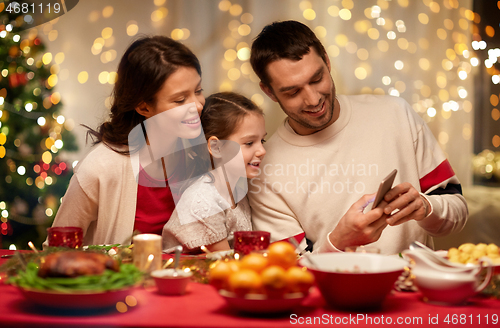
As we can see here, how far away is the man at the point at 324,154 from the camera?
6.35 feet

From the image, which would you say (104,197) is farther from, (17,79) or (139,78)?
(17,79)

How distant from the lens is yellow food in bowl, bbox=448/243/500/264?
107 centimetres

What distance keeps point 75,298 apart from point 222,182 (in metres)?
1.23

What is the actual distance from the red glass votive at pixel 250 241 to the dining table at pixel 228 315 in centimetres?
28

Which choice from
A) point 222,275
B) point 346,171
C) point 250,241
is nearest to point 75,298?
point 222,275

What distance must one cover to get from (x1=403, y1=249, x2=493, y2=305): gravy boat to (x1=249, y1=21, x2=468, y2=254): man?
949 millimetres

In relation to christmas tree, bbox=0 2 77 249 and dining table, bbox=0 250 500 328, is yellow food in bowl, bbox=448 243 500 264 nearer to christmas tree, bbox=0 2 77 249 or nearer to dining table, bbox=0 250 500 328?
dining table, bbox=0 250 500 328

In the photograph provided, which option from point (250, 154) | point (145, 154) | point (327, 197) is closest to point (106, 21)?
point (145, 154)

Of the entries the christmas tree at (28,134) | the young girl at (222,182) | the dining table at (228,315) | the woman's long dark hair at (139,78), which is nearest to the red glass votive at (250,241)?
the dining table at (228,315)

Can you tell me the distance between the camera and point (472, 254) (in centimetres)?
108

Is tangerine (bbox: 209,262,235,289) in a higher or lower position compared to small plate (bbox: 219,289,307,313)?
higher

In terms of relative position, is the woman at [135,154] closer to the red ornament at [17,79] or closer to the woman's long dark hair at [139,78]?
A: the woman's long dark hair at [139,78]

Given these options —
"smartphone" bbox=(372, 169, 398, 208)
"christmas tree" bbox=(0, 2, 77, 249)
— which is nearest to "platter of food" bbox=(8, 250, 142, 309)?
"smartphone" bbox=(372, 169, 398, 208)

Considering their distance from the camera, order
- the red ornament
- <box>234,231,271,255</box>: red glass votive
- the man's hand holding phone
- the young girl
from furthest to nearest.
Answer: the red ornament < the young girl < the man's hand holding phone < <box>234,231,271,255</box>: red glass votive
